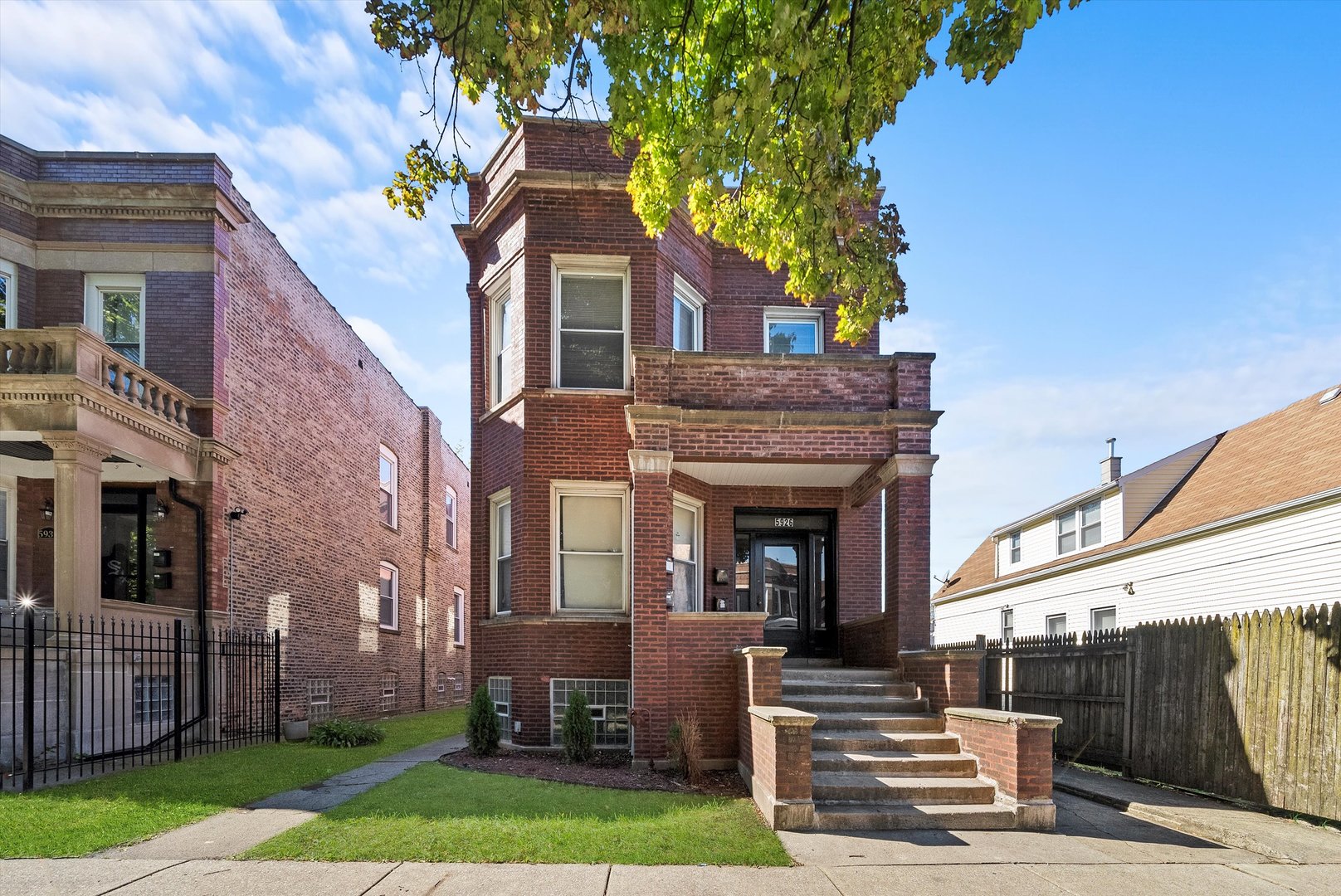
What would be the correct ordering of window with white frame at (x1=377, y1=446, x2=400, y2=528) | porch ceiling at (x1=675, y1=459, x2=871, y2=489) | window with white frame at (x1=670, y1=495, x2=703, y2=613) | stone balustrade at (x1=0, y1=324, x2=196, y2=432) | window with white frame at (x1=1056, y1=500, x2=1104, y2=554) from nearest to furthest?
stone balustrade at (x1=0, y1=324, x2=196, y2=432)
porch ceiling at (x1=675, y1=459, x2=871, y2=489)
window with white frame at (x1=670, y1=495, x2=703, y2=613)
window with white frame at (x1=1056, y1=500, x2=1104, y2=554)
window with white frame at (x1=377, y1=446, x2=400, y2=528)

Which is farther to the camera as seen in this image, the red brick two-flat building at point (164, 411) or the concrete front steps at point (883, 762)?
the red brick two-flat building at point (164, 411)

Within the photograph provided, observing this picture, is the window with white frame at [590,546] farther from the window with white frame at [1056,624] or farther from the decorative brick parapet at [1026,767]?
the window with white frame at [1056,624]

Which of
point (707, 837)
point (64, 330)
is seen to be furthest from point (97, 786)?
point (707, 837)

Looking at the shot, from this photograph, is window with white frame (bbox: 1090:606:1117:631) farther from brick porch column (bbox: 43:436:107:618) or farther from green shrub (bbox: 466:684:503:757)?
brick porch column (bbox: 43:436:107:618)

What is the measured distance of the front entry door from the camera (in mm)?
12211

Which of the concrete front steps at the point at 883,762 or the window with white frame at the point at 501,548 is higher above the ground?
the window with white frame at the point at 501,548

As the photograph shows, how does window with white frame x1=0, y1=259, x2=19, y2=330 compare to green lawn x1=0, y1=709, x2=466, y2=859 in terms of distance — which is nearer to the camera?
green lawn x1=0, y1=709, x2=466, y2=859

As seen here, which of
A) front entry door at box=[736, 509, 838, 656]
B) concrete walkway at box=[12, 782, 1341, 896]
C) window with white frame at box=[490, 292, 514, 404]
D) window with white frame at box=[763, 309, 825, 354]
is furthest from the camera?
window with white frame at box=[763, 309, 825, 354]

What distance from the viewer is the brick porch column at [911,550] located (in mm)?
9422

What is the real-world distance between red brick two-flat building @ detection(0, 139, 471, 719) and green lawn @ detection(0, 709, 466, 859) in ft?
6.77

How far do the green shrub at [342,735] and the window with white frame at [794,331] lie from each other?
9.39 metres

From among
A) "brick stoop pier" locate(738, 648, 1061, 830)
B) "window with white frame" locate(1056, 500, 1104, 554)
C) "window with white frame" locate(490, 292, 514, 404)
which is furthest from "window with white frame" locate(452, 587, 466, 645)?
"brick stoop pier" locate(738, 648, 1061, 830)

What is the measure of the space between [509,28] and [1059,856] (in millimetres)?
7637

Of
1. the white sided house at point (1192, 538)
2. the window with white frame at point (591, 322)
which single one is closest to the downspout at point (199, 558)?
the window with white frame at point (591, 322)
